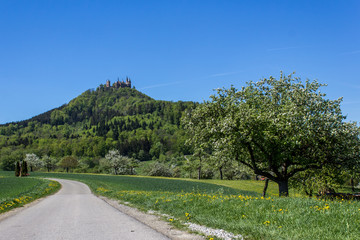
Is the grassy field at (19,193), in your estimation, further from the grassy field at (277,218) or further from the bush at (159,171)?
the bush at (159,171)

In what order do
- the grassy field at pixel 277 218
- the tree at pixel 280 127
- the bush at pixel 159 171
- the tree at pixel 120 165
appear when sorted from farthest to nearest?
the tree at pixel 120 165, the bush at pixel 159 171, the tree at pixel 280 127, the grassy field at pixel 277 218

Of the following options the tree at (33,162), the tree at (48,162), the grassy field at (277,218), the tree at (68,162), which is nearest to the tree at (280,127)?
the grassy field at (277,218)

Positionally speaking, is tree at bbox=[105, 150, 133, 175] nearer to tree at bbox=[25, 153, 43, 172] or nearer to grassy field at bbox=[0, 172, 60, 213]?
tree at bbox=[25, 153, 43, 172]

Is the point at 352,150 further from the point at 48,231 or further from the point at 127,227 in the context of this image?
the point at 48,231

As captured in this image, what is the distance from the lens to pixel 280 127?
64.5 ft

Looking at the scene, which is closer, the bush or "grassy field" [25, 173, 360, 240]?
"grassy field" [25, 173, 360, 240]

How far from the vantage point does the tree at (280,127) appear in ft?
63.6

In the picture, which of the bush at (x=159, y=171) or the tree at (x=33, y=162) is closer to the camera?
the bush at (x=159, y=171)

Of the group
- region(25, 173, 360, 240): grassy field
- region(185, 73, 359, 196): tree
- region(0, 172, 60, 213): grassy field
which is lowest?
region(0, 172, 60, 213): grassy field

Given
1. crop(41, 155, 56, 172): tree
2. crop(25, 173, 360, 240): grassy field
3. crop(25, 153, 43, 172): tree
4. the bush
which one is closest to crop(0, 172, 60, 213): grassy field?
crop(25, 173, 360, 240): grassy field

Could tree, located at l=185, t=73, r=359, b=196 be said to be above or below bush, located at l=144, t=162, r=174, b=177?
above

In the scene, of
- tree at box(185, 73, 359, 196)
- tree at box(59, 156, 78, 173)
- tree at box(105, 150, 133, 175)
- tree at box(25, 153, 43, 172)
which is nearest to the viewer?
tree at box(185, 73, 359, 196)

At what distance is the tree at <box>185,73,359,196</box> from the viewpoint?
19.4m

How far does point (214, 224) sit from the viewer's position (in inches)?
379
